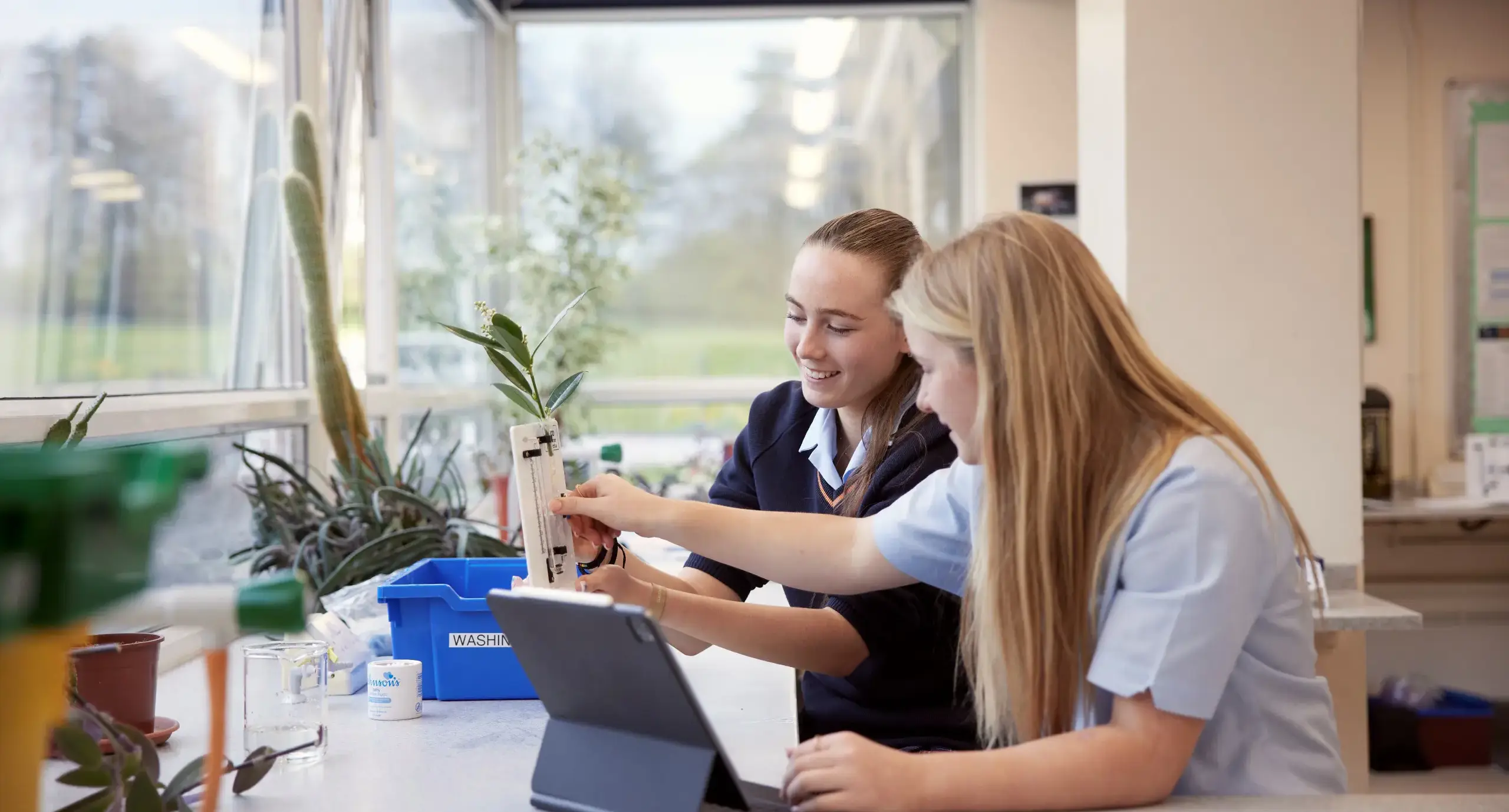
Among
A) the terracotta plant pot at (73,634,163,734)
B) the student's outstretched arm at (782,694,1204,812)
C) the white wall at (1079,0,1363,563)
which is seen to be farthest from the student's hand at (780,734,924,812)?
the white wall at (1079,0,1363,563)

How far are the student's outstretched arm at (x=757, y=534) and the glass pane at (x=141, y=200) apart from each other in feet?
3.31

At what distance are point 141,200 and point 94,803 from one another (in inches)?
65.1

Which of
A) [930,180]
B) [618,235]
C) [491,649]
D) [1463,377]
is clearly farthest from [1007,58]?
[491,649]

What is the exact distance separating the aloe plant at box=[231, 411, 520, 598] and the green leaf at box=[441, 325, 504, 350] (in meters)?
0.81

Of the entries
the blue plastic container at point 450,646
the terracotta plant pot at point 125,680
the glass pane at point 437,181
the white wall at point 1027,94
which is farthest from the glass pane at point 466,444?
the white wall at point 1027,94

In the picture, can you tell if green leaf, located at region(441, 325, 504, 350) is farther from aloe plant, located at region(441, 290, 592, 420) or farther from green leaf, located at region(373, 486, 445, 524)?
green leaf, located at region(373, 486, 445, 524)

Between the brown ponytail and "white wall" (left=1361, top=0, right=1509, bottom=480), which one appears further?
"white wall" (left=1361, top=0, right=1509, bottom=480)

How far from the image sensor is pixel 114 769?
0.99m

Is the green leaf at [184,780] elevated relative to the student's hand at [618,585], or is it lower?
lower

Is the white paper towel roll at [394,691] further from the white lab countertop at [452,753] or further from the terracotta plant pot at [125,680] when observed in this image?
the terracotta plant pot at [125,680]

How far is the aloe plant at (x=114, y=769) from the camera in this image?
95 cm

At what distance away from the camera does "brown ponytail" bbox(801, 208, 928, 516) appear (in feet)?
5.70

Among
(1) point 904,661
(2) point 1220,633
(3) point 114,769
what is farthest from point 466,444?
(2) point 1220,633

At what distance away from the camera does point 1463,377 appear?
440 cm
